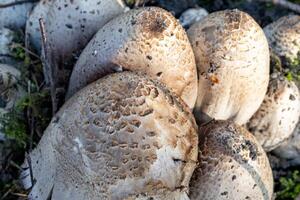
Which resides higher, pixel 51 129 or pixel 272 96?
pixel 51 129

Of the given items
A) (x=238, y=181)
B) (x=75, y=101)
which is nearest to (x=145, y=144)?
(x=75, y=101)

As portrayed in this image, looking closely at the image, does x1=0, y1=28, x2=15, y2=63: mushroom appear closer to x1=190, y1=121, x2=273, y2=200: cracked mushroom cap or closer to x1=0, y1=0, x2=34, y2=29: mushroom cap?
x1=0, y1=0, x2=34, y2=29: mushroom cap

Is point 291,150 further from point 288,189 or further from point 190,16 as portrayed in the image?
point 190,16

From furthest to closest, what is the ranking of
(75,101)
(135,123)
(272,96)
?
(272,96), (75,101), (135,123)

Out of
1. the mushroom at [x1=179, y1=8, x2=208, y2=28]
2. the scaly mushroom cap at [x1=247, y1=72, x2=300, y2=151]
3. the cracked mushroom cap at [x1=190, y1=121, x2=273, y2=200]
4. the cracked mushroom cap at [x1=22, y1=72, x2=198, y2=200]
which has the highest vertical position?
the cracked mushroom cap at [x1=22, y1=72, x2=198, y2=200]

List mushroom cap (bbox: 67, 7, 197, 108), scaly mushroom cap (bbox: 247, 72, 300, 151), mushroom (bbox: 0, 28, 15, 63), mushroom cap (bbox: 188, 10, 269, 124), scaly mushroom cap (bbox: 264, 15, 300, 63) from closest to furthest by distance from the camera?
mushroom cap (bbox: 67, 7, 197, 108) < mushroom cap (bbox: 188, 10, 269, 124) < scaly mushroom cap (bbox: 247, 72, 300, 151) < mushroom (bbox: 0, 28, 15, 63) < scaly mushroom cap (bbox: 264, 15, 300, 63)

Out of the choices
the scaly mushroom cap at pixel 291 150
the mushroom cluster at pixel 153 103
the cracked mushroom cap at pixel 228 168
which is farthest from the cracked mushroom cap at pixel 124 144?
the scaly mushroom cap at pixel 291 150

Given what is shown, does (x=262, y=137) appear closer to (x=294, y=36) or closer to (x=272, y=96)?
(x=272, y=96)

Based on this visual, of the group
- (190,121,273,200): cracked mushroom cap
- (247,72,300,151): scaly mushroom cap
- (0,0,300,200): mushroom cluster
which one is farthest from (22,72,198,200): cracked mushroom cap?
(247,72,300,151): scaly mushroom cap
